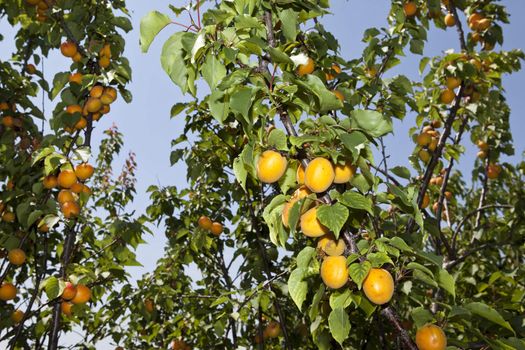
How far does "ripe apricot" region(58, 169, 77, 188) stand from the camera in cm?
284

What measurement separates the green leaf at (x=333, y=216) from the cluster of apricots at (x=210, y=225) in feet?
9.58

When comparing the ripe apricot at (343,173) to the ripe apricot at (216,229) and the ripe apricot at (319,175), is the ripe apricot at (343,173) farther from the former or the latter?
the ripe apricot at (216,229)

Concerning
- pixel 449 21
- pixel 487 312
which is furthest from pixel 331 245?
pixel 449 21

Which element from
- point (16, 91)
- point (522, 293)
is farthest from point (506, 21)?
point (16, 91)

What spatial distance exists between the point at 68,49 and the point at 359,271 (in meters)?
2.93

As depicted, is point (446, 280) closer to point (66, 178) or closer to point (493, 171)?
point (66, 178)

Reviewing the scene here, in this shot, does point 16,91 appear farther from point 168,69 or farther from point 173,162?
point 168,69

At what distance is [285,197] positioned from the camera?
5.37 feet

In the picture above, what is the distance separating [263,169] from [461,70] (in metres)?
2.58

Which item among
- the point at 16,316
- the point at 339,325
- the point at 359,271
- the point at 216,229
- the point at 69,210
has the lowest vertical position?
the point at 339,325

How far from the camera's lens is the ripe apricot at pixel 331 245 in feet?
4.99

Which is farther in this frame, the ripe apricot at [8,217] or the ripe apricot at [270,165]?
the ripe apricot at [8,217]

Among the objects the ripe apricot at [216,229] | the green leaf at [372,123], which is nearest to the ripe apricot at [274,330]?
the ripe apricot at [216,229]

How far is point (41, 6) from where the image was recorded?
3.58 m
